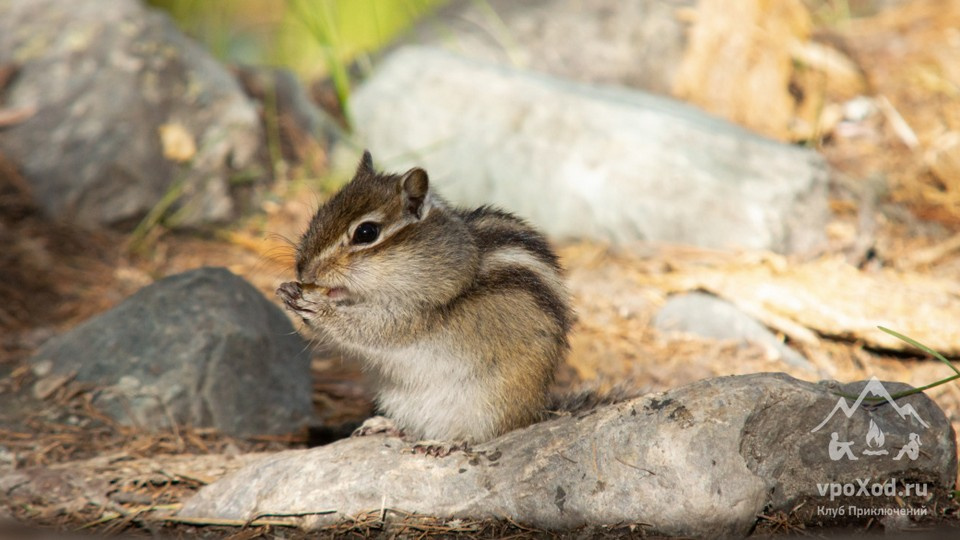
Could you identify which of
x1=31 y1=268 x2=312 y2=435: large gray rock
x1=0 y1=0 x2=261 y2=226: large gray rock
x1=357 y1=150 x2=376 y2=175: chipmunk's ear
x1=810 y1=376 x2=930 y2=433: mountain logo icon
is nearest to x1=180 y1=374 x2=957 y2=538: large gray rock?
x1=810 y1=376 x2=930 y2=433: mountain logo icon

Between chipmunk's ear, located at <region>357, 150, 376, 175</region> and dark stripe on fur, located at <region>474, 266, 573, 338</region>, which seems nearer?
dark stripe on fur, located at <region>474, 266, 573, 338</region>

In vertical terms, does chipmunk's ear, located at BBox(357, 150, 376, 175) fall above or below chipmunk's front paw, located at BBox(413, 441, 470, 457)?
above

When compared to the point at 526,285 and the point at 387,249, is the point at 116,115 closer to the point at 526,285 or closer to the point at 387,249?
the point at 387,249

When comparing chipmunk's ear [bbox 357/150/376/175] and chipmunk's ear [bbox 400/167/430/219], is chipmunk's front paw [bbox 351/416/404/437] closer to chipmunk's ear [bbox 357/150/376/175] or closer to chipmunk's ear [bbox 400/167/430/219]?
chipmunk's ear [bbox 400/167/430/219]

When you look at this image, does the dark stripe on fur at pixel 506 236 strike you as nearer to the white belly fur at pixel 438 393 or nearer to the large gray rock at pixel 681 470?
the white belly fur at pixel 438 393

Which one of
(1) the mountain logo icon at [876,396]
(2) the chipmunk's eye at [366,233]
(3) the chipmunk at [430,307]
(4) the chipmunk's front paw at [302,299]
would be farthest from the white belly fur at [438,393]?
(1) the mountain logo icon at [876,396]

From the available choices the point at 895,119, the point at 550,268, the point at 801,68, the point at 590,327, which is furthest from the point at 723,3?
the point at 550,268

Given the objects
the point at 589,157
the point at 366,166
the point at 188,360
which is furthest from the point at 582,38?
the point at 188,360
